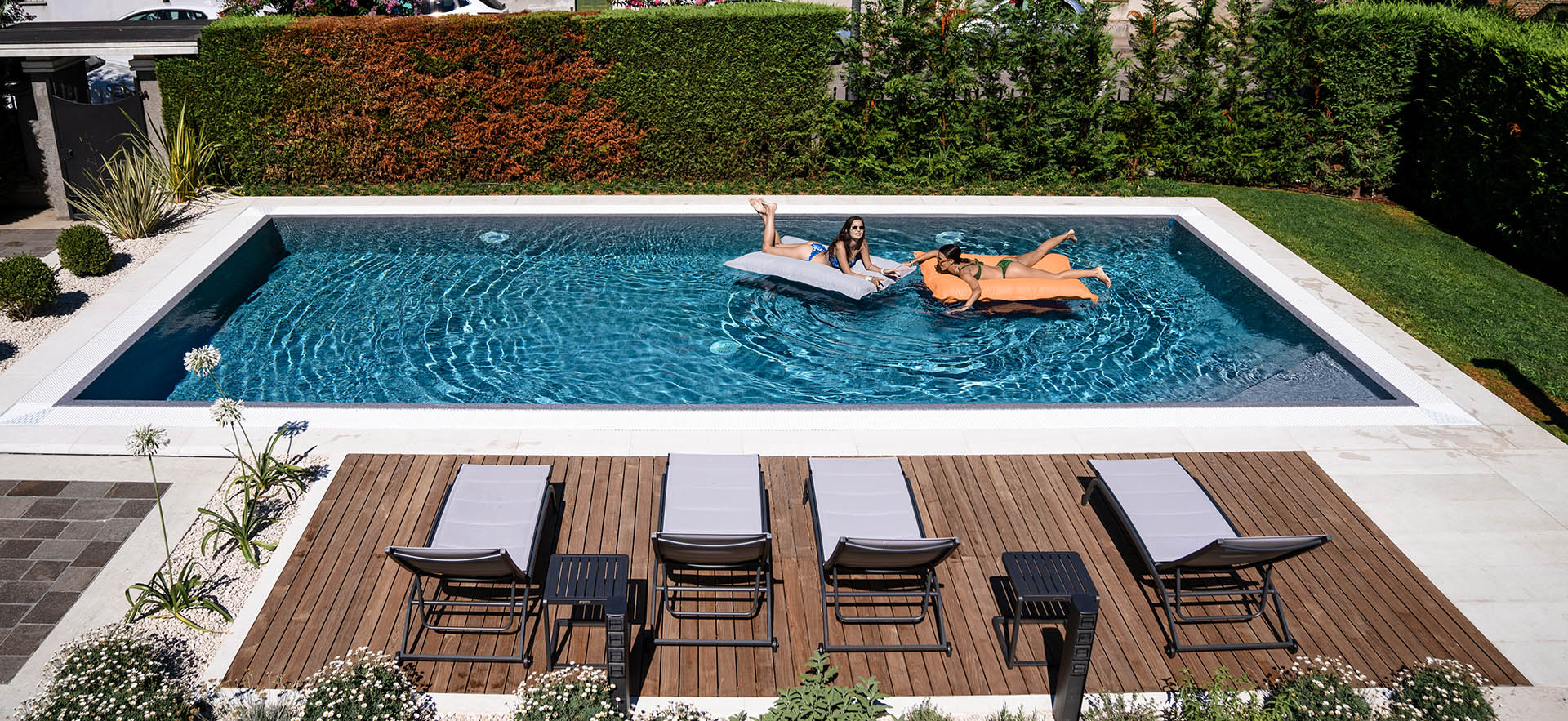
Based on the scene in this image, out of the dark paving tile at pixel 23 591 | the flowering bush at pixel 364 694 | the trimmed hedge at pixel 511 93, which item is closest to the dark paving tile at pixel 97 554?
the dark paving tile at pixel 23 591

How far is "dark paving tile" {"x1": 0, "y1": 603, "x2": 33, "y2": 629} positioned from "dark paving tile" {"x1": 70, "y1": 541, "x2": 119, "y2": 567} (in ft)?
1.56

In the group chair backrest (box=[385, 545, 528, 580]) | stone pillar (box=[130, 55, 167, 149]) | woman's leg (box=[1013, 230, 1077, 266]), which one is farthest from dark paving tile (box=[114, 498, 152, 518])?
stone pillar (box=[130, 55, 167, 149])

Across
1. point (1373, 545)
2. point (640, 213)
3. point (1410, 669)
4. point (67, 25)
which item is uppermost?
point (67, 25)

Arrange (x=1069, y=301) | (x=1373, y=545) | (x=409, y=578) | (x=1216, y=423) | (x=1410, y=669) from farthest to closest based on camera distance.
A: 1. (x=1069, y=301)
2. (x=1216, y=423)
3. (x=1373, y=545)
4. (x=409, y=578)
5. (x=1410, y=669)

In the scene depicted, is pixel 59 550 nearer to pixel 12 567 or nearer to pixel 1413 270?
pixel 12 567

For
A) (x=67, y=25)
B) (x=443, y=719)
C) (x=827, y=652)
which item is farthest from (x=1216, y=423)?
(x=67, y=25)

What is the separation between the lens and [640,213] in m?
15.5

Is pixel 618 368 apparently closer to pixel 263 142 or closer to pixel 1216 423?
pixel 1216 423

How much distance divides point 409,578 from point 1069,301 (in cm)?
890

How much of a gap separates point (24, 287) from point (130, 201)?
2.96m

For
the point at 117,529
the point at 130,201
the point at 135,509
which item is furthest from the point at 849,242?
the point at 130,201

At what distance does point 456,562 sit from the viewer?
244 inches

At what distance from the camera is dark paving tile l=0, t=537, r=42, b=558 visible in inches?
291

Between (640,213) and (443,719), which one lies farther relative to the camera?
(640,213)
